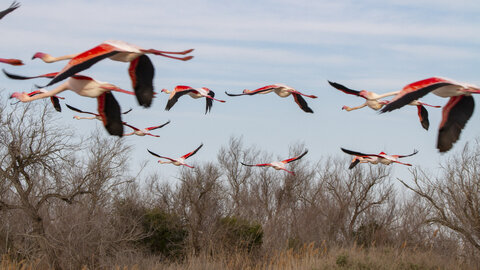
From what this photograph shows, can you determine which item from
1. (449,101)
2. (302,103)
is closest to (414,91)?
(449,101)

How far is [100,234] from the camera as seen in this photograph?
57.9 ft

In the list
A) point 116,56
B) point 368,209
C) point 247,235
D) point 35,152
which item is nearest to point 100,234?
point 35,152

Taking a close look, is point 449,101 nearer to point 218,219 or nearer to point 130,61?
point 130,61

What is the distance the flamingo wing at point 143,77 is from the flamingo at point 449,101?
8.01 ft

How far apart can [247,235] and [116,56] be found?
17.3 metres

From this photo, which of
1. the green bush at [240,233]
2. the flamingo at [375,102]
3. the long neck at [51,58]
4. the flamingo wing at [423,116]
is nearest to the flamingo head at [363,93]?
the flamingo at [375,102]

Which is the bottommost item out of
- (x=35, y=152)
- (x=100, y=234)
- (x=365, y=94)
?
(x=100, y=234)

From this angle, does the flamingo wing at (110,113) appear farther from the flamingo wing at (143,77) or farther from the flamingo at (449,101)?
the flamingo at (449,101)

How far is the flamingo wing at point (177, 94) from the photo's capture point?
1010cm

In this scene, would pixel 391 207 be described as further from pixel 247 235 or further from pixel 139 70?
pixel 139 70

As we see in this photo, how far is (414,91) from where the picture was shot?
21.0 feet

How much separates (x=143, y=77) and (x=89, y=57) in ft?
2.21

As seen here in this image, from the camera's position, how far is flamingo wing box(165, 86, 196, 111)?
10.1 meters

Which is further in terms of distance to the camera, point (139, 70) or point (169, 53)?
point (139, 70)
